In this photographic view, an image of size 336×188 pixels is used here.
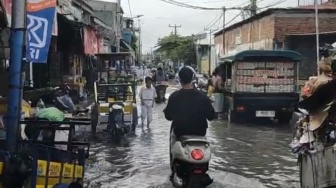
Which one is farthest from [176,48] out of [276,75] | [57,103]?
[57,103]

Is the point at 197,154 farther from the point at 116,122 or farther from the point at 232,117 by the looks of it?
the point at 232,117

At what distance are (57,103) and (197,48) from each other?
5979 cm

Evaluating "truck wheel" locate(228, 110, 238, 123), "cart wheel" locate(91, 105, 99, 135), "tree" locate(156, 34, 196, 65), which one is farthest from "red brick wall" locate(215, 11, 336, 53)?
"tree" locate(156, 34, 196, 65)

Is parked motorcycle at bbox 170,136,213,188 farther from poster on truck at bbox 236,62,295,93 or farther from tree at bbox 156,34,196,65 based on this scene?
tree at bbox 156,34,196,65

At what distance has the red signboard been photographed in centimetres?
1760

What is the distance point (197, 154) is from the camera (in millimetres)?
7051

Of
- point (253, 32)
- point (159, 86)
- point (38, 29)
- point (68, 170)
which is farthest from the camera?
point (253, 32)

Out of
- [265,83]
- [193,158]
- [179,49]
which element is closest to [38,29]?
[193,158]

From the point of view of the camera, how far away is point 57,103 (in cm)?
1177

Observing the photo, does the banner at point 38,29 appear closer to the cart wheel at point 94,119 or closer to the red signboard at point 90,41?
the cart wheel at point 94,119

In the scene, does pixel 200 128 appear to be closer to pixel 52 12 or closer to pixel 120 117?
pixel 52 12

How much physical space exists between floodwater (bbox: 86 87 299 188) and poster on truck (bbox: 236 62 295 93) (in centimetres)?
194

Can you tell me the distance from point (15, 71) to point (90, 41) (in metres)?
13.0

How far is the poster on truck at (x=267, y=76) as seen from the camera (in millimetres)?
17203
